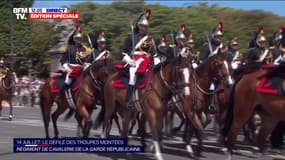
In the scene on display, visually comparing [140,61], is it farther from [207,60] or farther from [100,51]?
[100,51]

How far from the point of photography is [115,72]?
1495 centimetres

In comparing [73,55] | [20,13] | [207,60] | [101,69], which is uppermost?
[20,13]

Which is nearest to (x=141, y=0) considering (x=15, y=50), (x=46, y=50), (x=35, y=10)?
(x=46, y=50)

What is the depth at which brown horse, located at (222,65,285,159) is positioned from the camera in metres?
12.3

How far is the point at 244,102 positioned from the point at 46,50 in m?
20.4

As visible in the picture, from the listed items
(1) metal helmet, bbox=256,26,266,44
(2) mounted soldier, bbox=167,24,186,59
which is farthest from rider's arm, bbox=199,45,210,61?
(1) metal helmet, bbox=256,26,266,44

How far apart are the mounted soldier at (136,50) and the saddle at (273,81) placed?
8.72 ft

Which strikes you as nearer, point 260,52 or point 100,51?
point 260,52

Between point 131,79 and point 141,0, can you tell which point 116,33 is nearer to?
point 141,0

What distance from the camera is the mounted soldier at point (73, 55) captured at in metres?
16.4

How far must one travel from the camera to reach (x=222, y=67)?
13.4 m

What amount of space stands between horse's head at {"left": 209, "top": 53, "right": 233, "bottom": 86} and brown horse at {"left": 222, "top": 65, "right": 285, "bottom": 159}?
314 millimetres

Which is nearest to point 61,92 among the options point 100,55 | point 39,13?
point 100,55

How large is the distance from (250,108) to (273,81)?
2.55 ft
